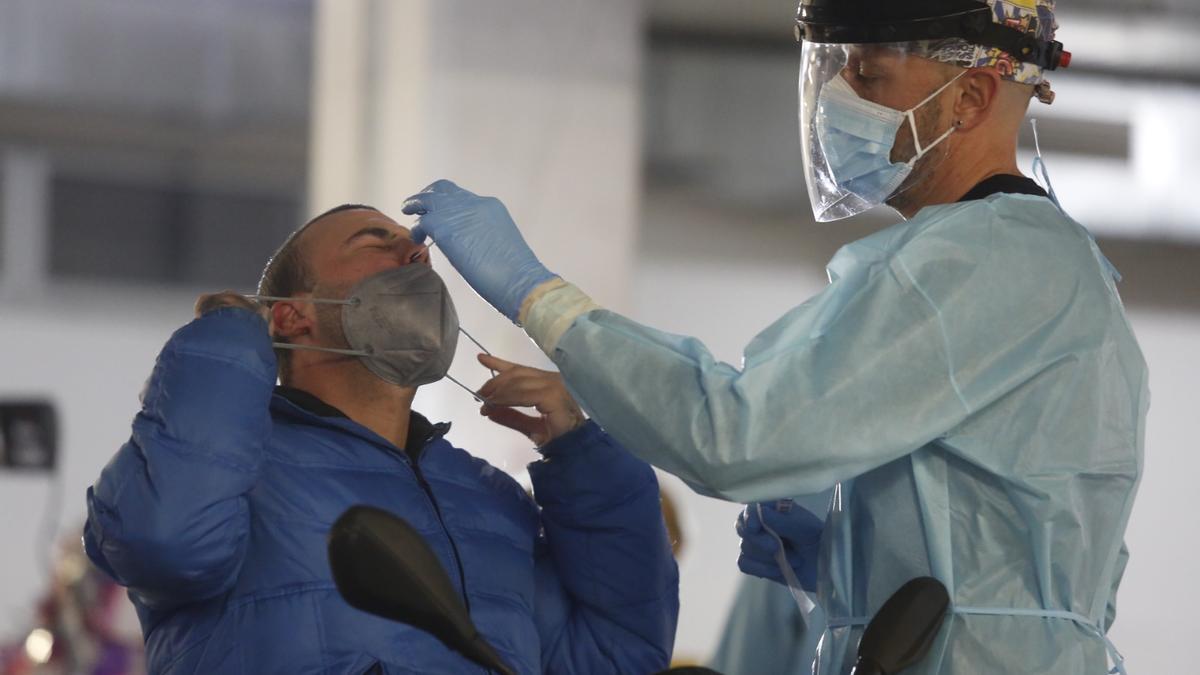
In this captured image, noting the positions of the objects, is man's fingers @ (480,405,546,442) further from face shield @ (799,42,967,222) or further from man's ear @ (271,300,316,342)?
face shield @ (799,42,967,222)

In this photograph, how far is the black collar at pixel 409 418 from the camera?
74.2 inches

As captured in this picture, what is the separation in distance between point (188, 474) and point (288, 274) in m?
0.45

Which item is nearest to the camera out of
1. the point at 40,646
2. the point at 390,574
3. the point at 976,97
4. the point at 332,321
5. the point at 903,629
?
the point at 390,574

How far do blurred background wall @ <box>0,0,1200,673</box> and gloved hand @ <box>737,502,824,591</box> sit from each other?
7.42 feet

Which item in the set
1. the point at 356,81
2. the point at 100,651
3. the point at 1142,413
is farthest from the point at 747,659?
the point at 356,81

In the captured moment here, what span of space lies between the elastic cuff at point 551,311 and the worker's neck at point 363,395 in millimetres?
373

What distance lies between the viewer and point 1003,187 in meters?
1.67

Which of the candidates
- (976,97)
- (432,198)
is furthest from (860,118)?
(432,198)

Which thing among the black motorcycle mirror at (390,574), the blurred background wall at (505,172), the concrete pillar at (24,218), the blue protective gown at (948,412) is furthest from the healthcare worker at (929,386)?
the concrete pillar at (24,218)

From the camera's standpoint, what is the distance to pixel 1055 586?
5.11ft

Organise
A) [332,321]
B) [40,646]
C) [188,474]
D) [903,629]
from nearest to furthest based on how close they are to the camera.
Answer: [903,629] < [188,474] < [332,321] < [40,646]

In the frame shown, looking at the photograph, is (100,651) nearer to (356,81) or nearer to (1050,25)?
(356,81)

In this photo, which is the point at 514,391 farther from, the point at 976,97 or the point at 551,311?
the point at 976,97

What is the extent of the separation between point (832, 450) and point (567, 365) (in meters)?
0.26
